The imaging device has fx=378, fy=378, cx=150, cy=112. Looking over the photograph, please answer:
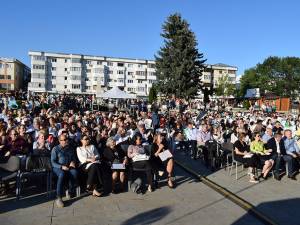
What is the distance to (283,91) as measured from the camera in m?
70.9

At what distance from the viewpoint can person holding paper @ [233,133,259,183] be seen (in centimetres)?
1020

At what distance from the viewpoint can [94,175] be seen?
27.2ft

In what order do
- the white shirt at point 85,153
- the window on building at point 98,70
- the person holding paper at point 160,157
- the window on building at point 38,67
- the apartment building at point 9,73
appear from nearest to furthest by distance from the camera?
the white shirt at point 85,153, the person holding paper at point 160,157, the window on building at point 38,67, the window on building at point 98,70, the apartment building at point 9,73

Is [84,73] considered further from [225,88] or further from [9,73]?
[225,88]

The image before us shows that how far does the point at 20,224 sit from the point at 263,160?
6829mm

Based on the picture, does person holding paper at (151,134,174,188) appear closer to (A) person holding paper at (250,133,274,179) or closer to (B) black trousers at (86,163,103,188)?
(B) black trousers at (86,163,103,188)

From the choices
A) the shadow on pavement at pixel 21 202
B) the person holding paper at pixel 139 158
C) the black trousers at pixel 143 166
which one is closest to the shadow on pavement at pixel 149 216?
the person holding paper at pixel 139 158

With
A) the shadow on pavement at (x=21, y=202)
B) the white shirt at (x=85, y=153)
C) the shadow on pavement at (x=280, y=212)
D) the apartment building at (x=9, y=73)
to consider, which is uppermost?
the apartment building at (x=9, y=73)

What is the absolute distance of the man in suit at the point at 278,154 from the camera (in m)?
10.5

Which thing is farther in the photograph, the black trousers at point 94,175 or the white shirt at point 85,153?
the white shirt at point 85,153

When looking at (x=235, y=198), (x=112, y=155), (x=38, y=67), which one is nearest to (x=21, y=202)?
(x=112, y=155)

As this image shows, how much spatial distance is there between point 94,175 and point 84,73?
103516mm

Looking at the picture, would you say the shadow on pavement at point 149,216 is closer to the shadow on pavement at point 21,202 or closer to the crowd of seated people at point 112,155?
the crowd of seated people at point 112,155

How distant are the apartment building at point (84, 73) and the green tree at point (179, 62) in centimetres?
5414
